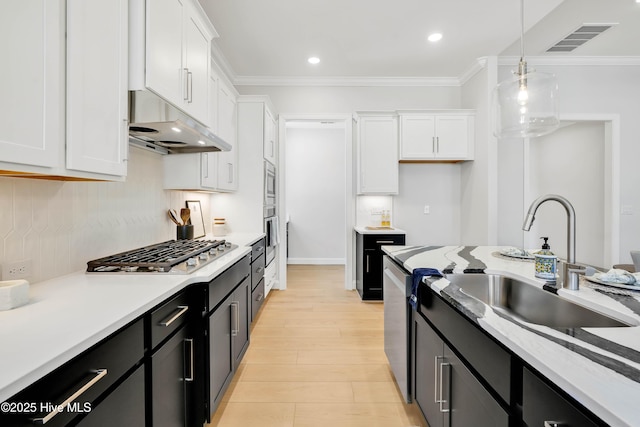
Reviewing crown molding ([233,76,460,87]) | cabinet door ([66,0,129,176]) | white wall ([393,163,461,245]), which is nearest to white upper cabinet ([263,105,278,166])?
crown molding ([233,76,460,87])

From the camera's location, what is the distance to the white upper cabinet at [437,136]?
416cm

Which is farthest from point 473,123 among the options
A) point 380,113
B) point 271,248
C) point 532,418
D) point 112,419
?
point 112,419

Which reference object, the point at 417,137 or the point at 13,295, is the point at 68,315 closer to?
the point at 13,295

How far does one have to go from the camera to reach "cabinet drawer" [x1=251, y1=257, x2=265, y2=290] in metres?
2.88

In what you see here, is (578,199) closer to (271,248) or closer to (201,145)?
(271,248)

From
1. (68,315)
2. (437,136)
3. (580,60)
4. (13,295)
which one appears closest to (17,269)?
(13,295)

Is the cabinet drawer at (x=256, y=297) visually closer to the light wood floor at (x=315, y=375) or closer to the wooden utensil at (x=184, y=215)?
the light wood floor at (x=315, y=375)

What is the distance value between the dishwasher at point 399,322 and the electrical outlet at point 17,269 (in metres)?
1.78

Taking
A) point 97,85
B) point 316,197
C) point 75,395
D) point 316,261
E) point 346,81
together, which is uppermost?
point 346,81

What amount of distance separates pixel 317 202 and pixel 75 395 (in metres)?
5.66

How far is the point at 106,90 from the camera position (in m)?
1.34

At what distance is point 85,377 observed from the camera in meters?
0.84

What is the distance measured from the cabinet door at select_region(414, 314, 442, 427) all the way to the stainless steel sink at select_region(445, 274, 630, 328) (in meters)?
0.28

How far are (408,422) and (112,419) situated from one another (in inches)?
60.4
